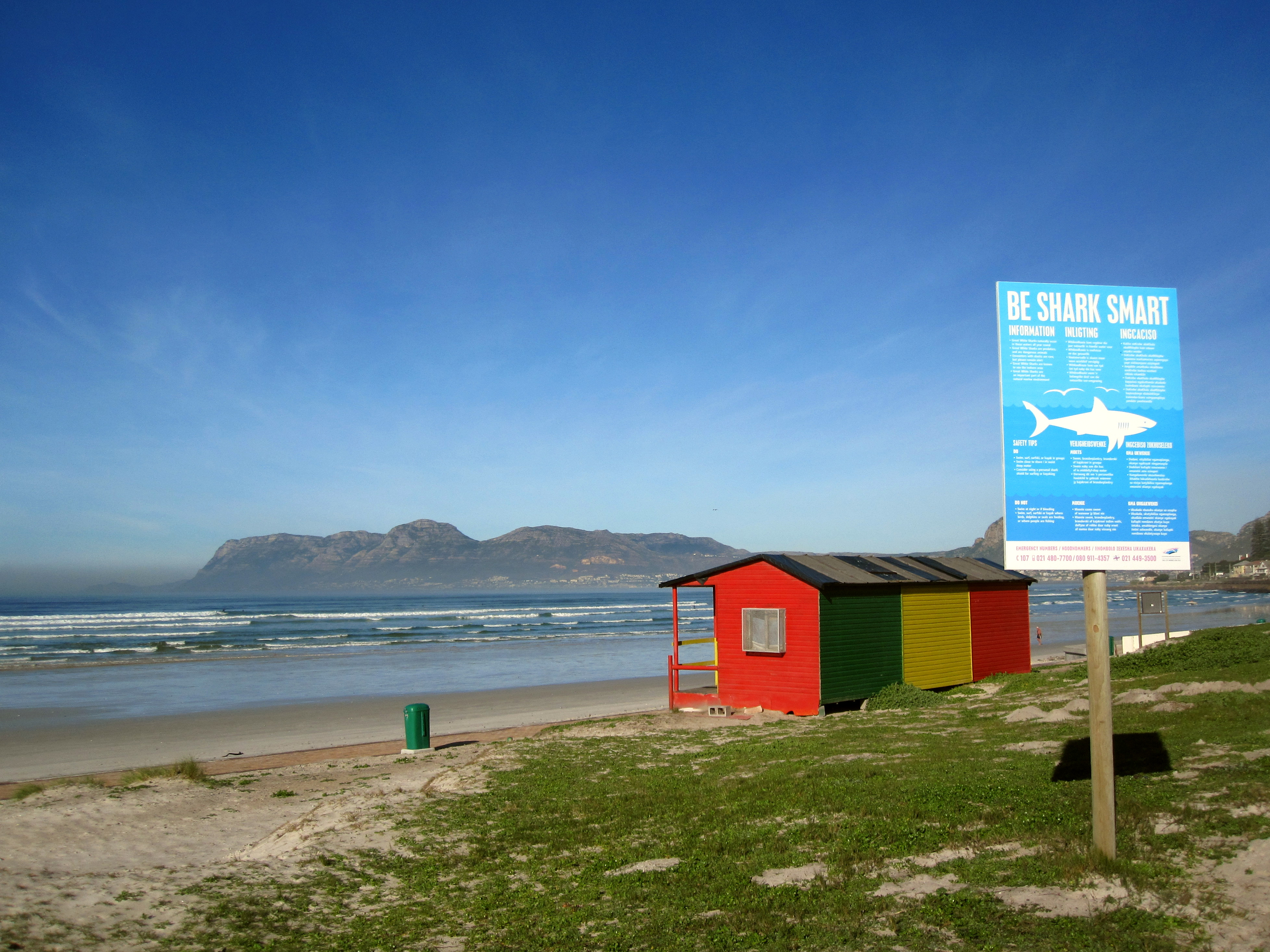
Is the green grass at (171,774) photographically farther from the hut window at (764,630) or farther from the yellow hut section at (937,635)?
the yellow hut section at (937,635)

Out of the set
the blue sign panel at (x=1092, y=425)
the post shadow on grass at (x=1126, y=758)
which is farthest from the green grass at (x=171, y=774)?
the blue sign panel at (x=1092, y=425)

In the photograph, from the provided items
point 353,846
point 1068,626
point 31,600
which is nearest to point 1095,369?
point 353,846

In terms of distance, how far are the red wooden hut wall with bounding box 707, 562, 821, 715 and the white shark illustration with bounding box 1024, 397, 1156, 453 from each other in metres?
12.0

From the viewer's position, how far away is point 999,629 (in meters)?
22.2

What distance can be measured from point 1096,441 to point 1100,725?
2.00 metres

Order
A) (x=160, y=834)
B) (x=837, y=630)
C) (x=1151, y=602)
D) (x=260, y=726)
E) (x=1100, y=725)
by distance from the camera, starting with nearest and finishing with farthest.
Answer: (x=1100, y=725) < (x=160, y=834) < (x=837, y=630) < (x=260, y=726) < (x=1151, y=602)

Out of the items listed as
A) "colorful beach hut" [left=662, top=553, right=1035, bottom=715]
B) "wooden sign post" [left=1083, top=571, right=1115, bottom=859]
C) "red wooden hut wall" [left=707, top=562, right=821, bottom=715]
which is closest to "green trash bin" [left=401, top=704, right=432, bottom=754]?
"colorful beach hut" [left=662, top=553, right=1035, bottom=715]

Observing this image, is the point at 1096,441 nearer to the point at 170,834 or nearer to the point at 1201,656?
the point at 170,834

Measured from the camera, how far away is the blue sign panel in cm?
590

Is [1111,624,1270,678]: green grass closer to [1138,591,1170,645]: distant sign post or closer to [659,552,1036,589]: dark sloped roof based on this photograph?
[659,552,1036,589]: dark sloped roof

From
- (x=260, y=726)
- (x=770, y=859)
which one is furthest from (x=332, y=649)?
(x=770, y=859)

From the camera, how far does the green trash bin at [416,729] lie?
52.0 feet

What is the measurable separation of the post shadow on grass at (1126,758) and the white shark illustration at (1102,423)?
11.1ft

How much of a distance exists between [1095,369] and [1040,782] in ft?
15.2
